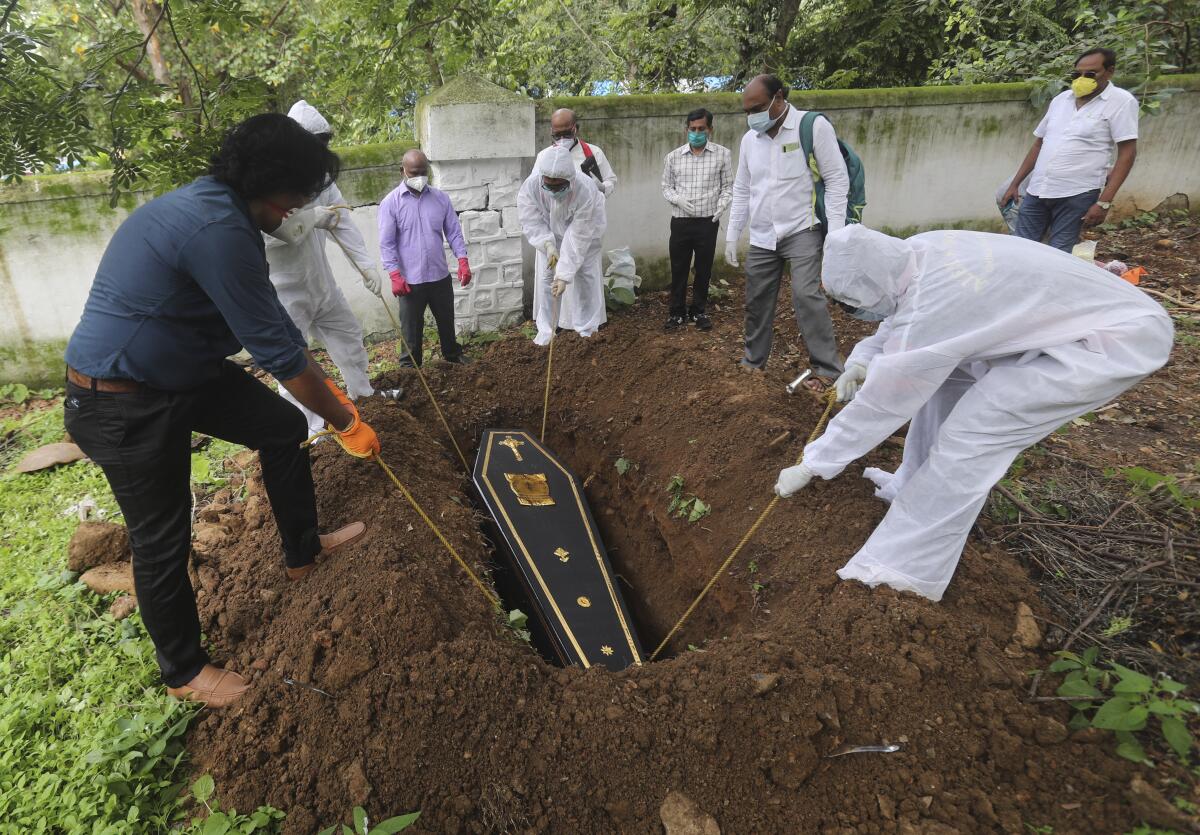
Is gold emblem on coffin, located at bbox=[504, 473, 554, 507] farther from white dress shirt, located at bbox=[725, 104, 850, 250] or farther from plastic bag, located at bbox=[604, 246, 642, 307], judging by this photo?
plastic bag, located at bbox=[604, 246, 642, 307]

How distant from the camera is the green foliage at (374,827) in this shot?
1858 millimetres

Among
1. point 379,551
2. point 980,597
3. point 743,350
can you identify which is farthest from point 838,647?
point 743,350

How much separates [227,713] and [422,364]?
3.25m

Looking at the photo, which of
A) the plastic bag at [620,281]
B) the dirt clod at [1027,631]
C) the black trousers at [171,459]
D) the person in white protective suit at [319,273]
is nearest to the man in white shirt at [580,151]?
the plastic bag at [620,281]

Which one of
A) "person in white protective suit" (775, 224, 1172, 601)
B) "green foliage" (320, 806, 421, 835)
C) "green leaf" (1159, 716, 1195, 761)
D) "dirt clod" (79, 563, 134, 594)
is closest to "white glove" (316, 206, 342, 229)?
"dirt clod" (79, 563, 134, 594)

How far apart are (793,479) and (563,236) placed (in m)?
3.44

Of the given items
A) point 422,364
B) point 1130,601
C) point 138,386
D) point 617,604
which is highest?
point 138,386

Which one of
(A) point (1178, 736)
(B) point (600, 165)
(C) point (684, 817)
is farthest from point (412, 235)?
(A) point (1178, 736)

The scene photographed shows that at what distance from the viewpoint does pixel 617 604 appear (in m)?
3.40

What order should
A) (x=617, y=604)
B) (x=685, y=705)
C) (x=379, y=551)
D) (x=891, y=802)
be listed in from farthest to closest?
(x=617, y=604)
(x=379, y=551)
(x=685, y=705)
(x=891, y=802)

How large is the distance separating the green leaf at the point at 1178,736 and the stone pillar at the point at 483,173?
15.6ft

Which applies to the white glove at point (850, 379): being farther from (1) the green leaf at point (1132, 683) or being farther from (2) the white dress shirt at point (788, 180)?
(2) the white dress shirt at point (788, 180)

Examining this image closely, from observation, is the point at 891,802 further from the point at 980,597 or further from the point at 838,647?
the point at 980,597

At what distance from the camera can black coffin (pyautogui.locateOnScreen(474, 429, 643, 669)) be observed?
3.15 m
